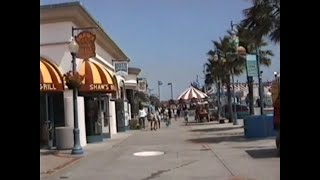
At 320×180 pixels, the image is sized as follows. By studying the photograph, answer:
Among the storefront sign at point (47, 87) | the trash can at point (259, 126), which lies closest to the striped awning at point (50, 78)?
the storefront sign at point (47, 87)

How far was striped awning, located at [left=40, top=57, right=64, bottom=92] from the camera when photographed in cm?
1859

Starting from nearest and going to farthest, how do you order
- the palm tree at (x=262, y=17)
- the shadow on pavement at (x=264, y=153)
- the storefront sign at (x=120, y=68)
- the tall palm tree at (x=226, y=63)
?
the shadow on pavement at (x=264, y=153)
the palm tree at (x=262, y=17)
the storefront sign at (x=120, y=68)
the tall palm tree at (x=226, y=63)

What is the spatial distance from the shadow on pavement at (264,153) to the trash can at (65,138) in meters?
6.39

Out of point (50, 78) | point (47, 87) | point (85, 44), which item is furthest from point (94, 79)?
point (47, 87)

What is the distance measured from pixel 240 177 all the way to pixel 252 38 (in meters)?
12.5

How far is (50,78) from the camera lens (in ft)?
63.0

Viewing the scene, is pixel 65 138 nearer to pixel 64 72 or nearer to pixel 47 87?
pixel 47 87

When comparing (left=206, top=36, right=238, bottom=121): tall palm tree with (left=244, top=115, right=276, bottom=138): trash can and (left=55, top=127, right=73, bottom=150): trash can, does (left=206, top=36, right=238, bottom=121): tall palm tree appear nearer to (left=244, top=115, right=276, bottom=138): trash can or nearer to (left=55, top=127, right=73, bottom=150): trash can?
(left=244, top=115, right=276, bottom=138): trash can

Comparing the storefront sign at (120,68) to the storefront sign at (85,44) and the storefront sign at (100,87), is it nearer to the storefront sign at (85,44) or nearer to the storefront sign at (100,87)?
the storefront sign at (100,87)

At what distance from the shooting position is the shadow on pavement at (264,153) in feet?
47.4

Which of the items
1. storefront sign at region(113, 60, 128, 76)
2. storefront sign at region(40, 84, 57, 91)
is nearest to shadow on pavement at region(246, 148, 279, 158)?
storefront sign at region(40, 84, 57, 91)
